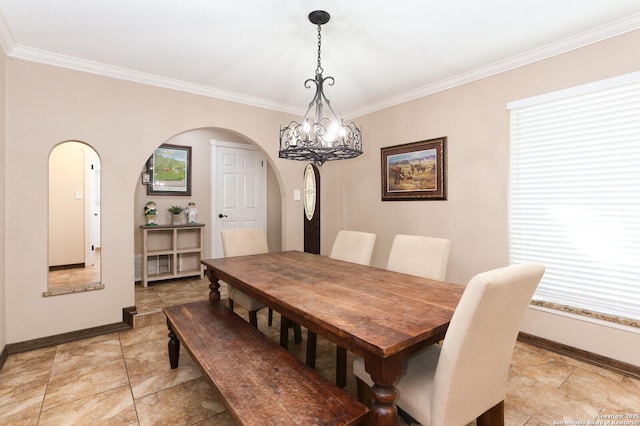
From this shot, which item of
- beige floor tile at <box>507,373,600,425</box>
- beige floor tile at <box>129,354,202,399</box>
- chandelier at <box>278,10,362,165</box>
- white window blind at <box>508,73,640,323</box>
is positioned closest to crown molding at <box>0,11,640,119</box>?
white window blind at <box>508,73,640,323</box>

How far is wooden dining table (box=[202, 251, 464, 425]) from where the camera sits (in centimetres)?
117

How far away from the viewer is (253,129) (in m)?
3.77

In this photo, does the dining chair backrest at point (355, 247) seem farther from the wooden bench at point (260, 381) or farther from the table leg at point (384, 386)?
the table leg at point (384, 386)

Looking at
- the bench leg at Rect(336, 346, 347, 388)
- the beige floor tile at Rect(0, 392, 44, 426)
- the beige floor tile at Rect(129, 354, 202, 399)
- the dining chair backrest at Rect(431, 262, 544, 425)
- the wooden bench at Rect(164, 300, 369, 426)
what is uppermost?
the dining chair backrest at Rect(431, 262, 544, 425)

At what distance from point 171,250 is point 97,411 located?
292cm

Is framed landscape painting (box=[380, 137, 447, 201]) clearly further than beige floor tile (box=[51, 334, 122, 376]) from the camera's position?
Yes

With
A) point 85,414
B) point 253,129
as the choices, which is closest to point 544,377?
point 85,414

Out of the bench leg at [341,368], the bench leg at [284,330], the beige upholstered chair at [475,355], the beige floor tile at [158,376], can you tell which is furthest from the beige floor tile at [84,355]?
the beige upholstered chair at [475,355]

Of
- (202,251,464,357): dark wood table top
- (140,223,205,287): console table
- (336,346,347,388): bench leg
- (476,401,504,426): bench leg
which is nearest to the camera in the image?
(202,251,464,357): dark wood table top

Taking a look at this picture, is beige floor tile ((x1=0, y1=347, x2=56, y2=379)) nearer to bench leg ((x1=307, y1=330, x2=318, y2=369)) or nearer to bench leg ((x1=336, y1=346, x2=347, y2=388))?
bench leg ((x1=307, y1=330, x2=318, y2=369))

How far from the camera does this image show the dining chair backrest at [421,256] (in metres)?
2.22

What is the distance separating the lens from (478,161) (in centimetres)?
296

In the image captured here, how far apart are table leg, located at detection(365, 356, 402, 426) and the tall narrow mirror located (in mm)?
3438

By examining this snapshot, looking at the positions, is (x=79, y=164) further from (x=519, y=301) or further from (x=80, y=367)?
(x=519, y=301)
